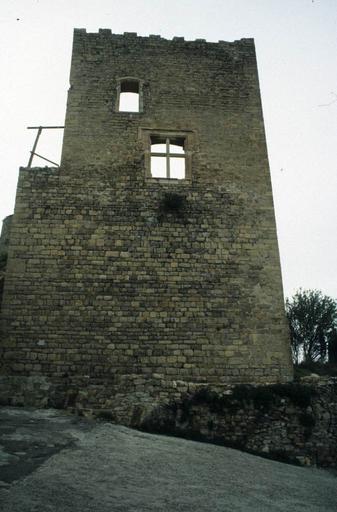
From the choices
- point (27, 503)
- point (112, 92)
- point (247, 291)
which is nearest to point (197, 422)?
point (247, 291)

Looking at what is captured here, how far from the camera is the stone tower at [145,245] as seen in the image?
29.2 ft

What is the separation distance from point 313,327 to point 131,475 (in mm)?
20549

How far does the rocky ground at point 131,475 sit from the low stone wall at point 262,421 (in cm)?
53

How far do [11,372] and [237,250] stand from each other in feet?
20.1

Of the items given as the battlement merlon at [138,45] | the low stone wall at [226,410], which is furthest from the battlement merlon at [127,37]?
the low stone wall at [226,410]

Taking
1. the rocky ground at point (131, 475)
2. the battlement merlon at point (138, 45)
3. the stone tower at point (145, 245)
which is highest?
the battlement merlon at point (138, 45)

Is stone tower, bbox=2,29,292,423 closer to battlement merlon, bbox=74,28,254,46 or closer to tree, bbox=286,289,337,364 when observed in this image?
battlement merlon, bbox=74,28,254,46

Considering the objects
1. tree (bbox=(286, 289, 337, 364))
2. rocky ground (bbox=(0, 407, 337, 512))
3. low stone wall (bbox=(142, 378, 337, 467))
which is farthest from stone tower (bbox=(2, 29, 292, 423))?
tree (bbox=(286, 289, 337, 364))

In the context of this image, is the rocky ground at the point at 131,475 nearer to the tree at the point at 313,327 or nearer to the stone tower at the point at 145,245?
the stone tower at the point at 145,245

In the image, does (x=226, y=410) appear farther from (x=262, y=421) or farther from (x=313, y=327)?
(x=313, y=327)

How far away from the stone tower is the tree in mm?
13800

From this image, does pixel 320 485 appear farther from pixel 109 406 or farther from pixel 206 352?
pixel 109 406

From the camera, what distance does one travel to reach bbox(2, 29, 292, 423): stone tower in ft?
29.2

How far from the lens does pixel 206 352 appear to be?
9117mm
